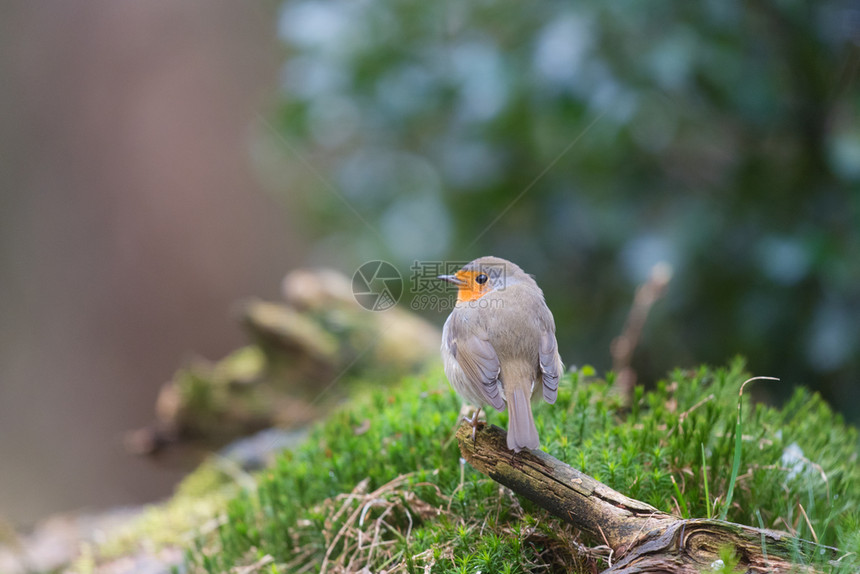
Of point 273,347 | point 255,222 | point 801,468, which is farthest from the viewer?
point 255,222

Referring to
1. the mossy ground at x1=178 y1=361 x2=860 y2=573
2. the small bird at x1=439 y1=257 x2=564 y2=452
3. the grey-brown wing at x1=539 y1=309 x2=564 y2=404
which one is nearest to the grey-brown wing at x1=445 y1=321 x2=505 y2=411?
the small bird at x1=439 y1=257 x2=564 y2=452

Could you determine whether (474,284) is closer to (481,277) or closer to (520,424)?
(481,277)

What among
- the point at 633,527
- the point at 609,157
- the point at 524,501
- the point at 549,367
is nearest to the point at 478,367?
the point at 549,367

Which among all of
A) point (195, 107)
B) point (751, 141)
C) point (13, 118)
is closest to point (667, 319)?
point (751, 141)

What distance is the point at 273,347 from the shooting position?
4.43 metres

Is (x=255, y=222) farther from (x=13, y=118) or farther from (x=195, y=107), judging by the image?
(x=13, y=118)

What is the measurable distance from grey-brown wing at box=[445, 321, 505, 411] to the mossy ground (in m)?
0.38

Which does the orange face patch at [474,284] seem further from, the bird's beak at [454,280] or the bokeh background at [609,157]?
the bokeh background at [609,157]

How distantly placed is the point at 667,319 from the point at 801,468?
189 cm

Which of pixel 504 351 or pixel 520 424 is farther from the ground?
pixel 504 351

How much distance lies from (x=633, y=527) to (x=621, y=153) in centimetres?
265

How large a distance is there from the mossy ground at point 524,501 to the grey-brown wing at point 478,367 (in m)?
0.38

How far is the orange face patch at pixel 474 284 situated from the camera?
210 cm

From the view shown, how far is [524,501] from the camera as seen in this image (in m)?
2.00
